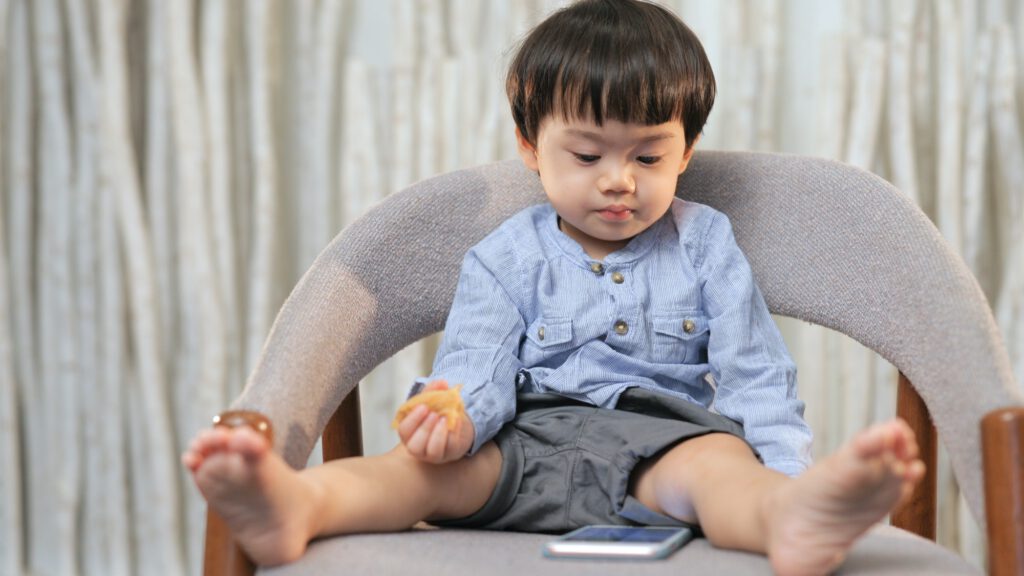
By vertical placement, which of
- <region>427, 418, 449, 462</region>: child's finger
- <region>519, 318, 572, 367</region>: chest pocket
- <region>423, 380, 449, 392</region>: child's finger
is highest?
<region>519, 318, 572, 367</region>: chest pocket

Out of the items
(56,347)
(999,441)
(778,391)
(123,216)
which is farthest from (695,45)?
(56,347)

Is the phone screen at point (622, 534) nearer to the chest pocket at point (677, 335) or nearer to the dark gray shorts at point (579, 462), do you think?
the dark gray shorts at point (579, 462)

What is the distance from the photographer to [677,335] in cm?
118

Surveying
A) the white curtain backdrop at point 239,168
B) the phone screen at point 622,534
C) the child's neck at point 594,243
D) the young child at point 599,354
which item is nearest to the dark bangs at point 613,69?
the young child at point 599,354

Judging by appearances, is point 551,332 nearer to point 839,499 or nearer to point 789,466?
point 789,466

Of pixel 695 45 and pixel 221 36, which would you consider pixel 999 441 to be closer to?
pixel 695 45

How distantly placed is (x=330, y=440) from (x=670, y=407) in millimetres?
359

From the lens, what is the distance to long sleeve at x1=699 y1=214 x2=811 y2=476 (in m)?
1.07

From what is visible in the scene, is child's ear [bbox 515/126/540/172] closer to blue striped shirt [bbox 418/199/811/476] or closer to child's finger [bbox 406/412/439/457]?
blue striped shirt [bbox 418/199/811/476]

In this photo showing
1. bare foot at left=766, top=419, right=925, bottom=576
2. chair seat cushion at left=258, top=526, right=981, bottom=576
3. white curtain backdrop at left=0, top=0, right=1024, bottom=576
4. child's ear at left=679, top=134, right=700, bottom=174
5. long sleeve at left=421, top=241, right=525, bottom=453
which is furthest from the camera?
white curtain backdrop at left=0, top=0, right=1024, bottom=576

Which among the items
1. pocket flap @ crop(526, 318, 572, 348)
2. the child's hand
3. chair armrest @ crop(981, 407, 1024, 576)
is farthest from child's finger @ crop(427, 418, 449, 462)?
chair armrest @ crop(981, 407, 1024, 576)

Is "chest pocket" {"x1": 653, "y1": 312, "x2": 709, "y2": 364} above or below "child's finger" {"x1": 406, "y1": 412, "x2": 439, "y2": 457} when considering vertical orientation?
above

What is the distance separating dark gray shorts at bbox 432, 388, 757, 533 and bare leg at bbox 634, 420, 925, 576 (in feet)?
0.12

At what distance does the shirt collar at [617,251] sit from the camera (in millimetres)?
1218
